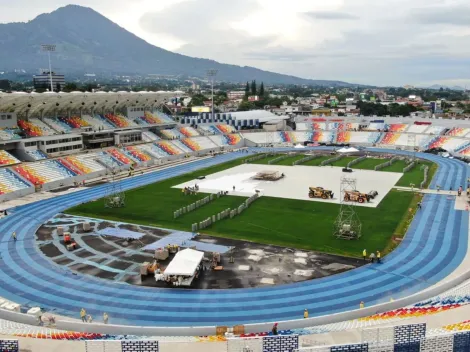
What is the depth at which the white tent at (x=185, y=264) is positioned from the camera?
24.8 m

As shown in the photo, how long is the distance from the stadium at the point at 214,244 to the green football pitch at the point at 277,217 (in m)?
0.20

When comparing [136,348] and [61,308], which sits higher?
[136,348]

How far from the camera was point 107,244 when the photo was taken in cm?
3150

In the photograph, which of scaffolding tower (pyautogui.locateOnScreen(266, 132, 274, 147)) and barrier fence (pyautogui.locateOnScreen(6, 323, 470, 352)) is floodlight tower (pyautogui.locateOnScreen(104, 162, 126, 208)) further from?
scaffolding tower (pyautogui.locateOnScreen(266, 132, 274, 147))

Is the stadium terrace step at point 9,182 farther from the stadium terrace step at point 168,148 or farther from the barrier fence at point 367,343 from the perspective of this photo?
the barrier fence at point 367,343

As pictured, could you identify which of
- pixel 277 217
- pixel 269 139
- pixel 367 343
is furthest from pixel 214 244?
pixel 269 139

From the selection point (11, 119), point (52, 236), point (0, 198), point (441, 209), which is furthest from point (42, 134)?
point (441, 209)

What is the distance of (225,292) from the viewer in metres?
23.8

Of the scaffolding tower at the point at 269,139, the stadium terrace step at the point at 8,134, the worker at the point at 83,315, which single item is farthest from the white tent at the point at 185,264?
the scaffolding tower at the point at 269,139

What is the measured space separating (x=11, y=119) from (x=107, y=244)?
36016 millimetres

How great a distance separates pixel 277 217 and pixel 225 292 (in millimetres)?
14260

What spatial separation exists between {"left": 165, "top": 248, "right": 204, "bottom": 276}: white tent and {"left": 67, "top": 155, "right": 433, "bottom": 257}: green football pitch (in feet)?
21.1

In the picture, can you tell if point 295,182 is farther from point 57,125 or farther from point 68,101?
point 57,125

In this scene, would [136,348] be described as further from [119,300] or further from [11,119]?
[11,119]
